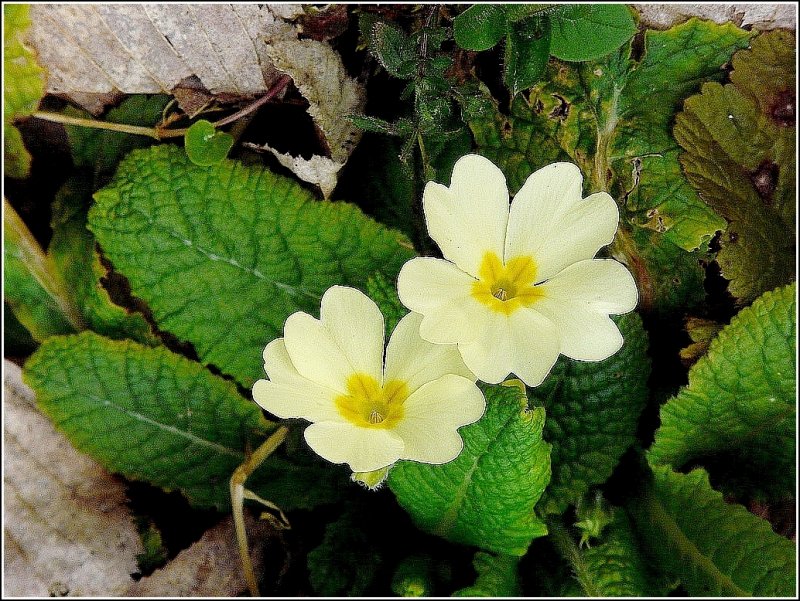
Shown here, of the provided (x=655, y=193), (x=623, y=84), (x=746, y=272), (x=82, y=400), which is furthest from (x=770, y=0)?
(x=82, y=400)

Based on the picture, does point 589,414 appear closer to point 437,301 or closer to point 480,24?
point 437,301

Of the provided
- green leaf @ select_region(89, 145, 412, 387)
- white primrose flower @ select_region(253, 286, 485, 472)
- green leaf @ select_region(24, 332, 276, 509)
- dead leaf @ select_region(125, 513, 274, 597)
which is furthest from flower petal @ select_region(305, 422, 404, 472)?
dead leaf @ select_region(125, 513, 274, 597)

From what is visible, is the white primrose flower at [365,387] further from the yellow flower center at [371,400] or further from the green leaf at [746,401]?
the green leaf at [746,401]

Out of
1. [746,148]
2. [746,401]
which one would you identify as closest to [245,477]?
[746,401]

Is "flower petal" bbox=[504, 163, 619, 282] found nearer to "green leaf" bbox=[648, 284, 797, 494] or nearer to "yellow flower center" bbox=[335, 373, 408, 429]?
"yellow flower center" bbox=[335, 373, 408, 429]

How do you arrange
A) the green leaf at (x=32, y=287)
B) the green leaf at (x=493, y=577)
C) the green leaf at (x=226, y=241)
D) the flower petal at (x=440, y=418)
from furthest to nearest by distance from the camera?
1. the green leaf at (x=32, y=287)
2. the green leaf at (x=226, y=241)
3. the green leaf at (x=493, y=577)
4. the flower petal at (x=440, y=418)

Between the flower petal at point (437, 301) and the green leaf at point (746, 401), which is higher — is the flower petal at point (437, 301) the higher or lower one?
the higher one

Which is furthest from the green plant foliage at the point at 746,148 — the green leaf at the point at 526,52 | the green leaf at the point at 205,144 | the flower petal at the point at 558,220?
the green leaf at the point at 205,144
